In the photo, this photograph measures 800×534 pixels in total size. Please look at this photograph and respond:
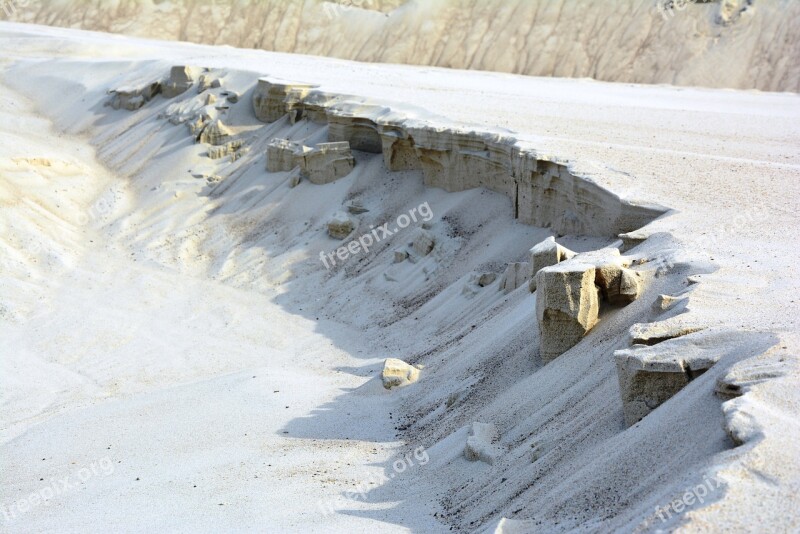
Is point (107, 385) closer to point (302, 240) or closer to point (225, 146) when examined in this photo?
point (302, 240)

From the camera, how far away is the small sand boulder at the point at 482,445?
8.91 metres

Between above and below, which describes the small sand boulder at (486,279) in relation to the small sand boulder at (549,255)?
below

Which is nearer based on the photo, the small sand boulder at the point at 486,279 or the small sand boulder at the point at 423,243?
the small sand boulder at the point at 486,279

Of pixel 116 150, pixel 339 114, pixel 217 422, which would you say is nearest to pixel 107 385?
pixel 217 422

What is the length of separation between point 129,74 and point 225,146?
773 cm
